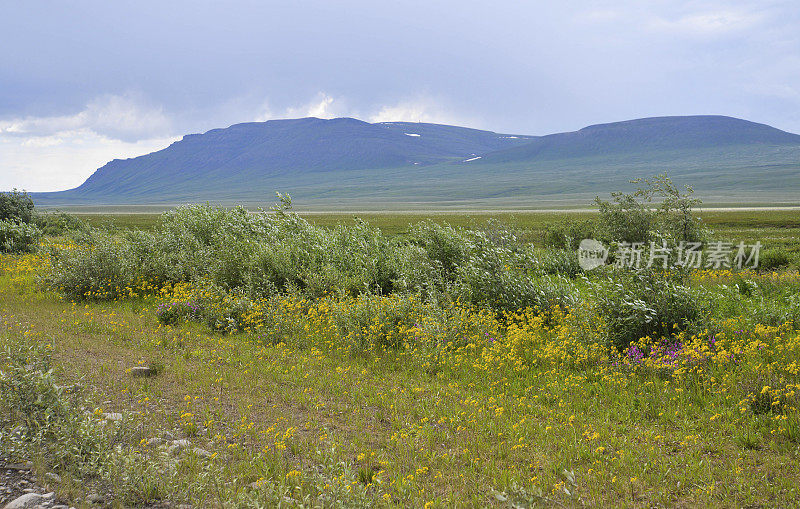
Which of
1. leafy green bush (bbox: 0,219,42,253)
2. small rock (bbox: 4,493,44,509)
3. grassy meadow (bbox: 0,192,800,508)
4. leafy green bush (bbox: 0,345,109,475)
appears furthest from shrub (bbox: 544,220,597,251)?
leafy green bush (bbox: 0,219,42,253)

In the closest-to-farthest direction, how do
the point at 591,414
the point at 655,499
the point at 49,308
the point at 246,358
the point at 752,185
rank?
the point at 655,499
the point at 591,414
the point at 246,358
the point at 49,308
the point at 752,185

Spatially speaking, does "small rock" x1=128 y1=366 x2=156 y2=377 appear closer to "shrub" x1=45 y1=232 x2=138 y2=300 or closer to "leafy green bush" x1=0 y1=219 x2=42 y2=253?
"shrub" x1=45 y1=232 x2=138 y2=300

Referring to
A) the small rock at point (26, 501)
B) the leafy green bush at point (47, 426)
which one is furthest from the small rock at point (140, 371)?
the small rock at point (26, 501)

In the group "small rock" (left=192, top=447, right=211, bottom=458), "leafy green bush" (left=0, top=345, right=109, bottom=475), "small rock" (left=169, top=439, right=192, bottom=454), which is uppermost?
"leafy green bush" (left=0, top=345, right=109, bottom=475)

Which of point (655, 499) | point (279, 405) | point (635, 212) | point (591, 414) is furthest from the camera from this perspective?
point (635, 212)

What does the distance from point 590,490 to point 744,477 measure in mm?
1677

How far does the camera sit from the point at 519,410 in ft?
23.9

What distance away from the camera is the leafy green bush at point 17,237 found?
2739 centimetres

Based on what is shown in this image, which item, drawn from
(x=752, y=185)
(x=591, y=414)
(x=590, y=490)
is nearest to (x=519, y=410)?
(x=591, y=414)

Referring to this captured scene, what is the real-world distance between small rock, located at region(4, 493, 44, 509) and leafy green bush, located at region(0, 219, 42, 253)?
27795 mm

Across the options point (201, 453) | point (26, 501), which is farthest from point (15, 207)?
point (26, 501)

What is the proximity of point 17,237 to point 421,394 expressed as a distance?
3004 centimetres

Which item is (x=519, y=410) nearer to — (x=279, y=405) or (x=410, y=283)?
(x=279, y=405)

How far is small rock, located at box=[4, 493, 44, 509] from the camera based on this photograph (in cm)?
472
